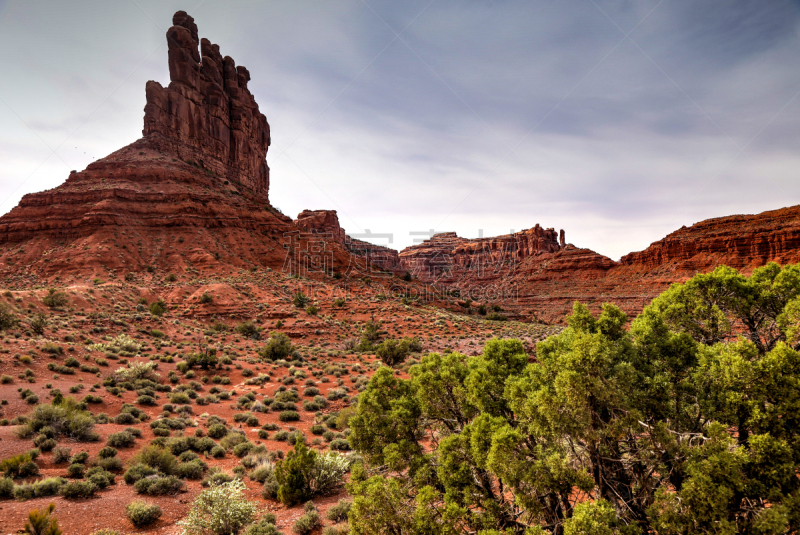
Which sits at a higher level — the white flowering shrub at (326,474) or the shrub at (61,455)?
the shrub at (61,455)

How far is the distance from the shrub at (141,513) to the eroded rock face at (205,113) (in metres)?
73.6

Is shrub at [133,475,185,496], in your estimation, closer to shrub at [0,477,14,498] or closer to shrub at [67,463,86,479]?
shrub at [67,463,86,479]

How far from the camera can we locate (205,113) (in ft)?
231

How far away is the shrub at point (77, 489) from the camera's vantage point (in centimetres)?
788

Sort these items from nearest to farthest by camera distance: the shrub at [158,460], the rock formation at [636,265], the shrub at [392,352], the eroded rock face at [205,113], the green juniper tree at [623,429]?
the green juniper tree at [623,429] < the shrub at [158,460] < the shrub at [392,352] < the rock formation at [636,265] < the eroded rock face at [205,113]

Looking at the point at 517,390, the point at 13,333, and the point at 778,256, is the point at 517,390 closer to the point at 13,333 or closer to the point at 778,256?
the point at 13,333

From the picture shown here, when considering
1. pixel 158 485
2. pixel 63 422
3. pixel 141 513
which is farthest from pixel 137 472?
pixel 63 422

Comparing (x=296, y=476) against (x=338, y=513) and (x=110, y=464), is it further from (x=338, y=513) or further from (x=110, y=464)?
(x=110, y=464)

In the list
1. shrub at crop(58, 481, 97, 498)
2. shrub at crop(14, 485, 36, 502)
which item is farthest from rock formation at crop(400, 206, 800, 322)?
shrub at crop(14, 485, 36, 502)

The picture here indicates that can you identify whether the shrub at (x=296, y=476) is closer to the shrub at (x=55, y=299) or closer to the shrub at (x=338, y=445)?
the shrub at (x=338, y=445)

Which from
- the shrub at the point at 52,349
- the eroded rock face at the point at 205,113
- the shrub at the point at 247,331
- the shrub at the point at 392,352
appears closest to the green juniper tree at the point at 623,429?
the shrub at the point at 392,352

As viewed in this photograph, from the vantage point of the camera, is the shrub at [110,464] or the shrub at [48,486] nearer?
the shrub at [48,486]

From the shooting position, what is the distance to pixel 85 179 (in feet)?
177

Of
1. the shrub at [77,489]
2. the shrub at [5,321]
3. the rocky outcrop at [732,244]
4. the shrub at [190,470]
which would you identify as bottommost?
the shrub at [190,470]
